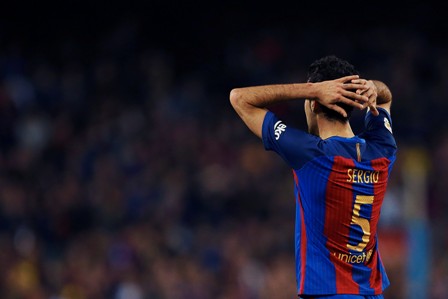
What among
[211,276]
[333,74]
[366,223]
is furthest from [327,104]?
[211,276]

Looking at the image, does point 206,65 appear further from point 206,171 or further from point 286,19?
point 206,171

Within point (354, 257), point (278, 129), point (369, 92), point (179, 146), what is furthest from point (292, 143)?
point (179, 146)

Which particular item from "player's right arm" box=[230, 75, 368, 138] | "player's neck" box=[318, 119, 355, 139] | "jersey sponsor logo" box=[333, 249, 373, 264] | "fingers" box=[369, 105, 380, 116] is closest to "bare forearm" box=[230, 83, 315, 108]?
"player's right arm" box=[230, 75, 368, 138]

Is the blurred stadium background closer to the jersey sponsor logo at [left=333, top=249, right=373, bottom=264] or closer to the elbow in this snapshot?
the jersey sponsor logo at [left=333, top=249, right=373, bottom=264]

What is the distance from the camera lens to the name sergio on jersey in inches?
195

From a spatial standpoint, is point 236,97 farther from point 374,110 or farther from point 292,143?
point 374,110

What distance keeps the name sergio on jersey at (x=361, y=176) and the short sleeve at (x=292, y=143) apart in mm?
193

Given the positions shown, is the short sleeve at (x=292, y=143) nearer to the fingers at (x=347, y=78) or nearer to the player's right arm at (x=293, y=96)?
the player's right arm at (x=293, y=96)

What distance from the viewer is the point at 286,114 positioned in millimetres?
15023

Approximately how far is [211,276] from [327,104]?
25.0 ft

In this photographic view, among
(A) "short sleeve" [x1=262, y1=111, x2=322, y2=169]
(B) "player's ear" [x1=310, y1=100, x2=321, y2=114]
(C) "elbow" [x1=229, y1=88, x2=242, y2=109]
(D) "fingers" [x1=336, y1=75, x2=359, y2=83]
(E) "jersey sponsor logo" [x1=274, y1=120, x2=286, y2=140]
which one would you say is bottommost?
(A) "short sleeve" [x1=262, y1=111, x2=322, y2=169]

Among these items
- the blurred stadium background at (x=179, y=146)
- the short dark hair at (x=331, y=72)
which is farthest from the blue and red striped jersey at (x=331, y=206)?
the blurred stadium background at (x=179, y=146)

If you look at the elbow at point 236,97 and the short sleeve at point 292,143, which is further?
the elbow at point 236,97

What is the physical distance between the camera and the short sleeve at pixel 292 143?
489 cm
